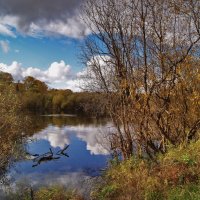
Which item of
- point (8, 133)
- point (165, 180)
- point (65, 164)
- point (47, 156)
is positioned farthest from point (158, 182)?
point (47, 156)

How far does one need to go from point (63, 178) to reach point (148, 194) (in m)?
10.0

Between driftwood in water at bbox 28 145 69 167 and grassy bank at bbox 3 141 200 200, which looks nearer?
grassy bank at bbox 3 141 200 200

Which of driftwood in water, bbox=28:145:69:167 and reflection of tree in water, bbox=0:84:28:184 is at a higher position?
reflection of tree in water, bbox=0:84:28:184

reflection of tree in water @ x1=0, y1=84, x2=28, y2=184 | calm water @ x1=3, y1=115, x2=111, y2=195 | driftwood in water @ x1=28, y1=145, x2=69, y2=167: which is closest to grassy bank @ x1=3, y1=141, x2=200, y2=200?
calm water @ x1=3, y1=115, x2=111, y2=195

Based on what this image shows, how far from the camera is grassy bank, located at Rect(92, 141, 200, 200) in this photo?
418 inches

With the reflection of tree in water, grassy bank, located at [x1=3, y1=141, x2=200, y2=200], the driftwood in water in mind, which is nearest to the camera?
grassy bank, located at [x1=3, y1=141, x2=200, y2=200]

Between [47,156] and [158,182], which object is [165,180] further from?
[47,156]

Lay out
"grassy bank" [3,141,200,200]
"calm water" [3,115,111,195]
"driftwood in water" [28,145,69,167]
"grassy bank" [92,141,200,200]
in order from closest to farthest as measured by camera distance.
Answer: "grassy bank" [92,141,200,200] < "grassy bank" [3,141,200,200] < "calm water" [3,115,111,195] < "driftwood in water" [28,145,69,167]

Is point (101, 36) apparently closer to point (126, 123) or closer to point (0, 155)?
point (126, 123)

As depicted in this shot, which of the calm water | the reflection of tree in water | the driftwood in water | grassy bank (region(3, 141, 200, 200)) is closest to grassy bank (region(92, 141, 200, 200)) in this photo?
grassy bank (region(3, 141, 200, 200))

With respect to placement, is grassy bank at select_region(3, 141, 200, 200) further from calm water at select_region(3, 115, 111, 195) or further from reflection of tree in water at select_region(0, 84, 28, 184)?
reflection of tree in water at select_region(0, 84, 28, 184)

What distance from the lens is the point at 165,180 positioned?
36.9 ft

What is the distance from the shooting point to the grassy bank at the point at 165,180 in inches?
418

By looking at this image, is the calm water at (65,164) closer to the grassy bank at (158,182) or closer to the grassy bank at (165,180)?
the grassy bank at (158,182)
